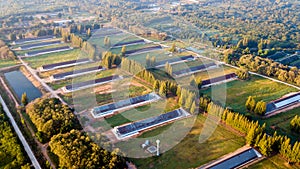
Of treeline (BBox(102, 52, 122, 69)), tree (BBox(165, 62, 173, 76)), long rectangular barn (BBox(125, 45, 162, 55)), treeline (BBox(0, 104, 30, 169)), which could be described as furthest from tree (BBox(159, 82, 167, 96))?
long rectangular barn (BBox(125, 45, 162, 55))

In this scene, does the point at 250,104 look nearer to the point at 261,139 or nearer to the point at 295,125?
the point at 295,125

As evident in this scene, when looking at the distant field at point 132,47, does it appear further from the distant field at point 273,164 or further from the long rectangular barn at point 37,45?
the distant field at point 273,164

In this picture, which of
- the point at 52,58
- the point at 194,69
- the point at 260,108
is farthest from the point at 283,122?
the point at 52,58

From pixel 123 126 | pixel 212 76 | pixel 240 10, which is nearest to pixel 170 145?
pixel 123 126

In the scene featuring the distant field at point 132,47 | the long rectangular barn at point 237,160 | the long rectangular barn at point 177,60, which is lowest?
the long rectangular barn at point 237,160

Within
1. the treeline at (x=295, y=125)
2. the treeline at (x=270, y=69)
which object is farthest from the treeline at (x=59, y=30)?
the treeline at (x=295, y=125)

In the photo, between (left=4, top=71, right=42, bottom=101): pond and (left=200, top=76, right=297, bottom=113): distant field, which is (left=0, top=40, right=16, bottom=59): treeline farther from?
(left=200, top=76, right=297, bottom=113): distant field

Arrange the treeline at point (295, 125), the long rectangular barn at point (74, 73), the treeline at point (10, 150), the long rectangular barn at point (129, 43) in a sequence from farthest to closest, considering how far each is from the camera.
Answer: the long rectangular barn at point (129, 43) < the long rectangular barn at point (74, 73) < the treeline at point (295, 125) < the treeline at point (10, 150)
